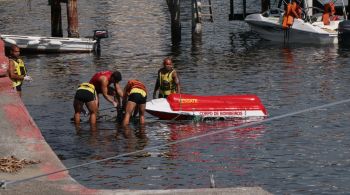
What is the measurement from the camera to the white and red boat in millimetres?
23406

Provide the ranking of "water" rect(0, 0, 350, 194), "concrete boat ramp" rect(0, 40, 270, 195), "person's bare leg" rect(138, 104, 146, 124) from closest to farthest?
"concrete boat ramp" rect(0, 40, 270, 195)
"water" rect(0, 0, 350, 194)
"person's bare leg" rect(138, 104, 146, 124)

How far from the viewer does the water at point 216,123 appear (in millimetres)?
17953

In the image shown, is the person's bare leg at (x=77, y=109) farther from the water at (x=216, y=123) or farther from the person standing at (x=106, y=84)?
the person standing at (x=106, y=84)

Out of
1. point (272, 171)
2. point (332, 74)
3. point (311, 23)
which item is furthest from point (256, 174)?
point (311, 23)

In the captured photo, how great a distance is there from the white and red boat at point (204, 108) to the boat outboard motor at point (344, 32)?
19.2m

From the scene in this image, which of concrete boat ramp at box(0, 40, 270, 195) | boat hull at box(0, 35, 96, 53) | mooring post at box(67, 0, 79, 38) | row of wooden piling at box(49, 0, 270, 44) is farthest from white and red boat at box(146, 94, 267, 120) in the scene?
row of wooden piling at box(49, 0, 270, 44)

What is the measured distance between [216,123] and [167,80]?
1.52 metres

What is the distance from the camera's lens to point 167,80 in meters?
23.7

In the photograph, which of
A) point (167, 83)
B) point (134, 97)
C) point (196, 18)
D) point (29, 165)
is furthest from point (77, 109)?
point (196, 18)

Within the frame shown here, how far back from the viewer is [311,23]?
45031 mm

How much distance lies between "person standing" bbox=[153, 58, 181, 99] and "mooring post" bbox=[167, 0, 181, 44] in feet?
70.3

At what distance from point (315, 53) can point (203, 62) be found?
515 cm

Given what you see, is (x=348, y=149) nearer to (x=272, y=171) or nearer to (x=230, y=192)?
(x=272, y=171)

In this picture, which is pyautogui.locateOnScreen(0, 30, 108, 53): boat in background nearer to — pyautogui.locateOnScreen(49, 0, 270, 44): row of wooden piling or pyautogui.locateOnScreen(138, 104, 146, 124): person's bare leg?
pyautogui.locateOnScreen(49, 0, 270, 44): row of wooden piling
